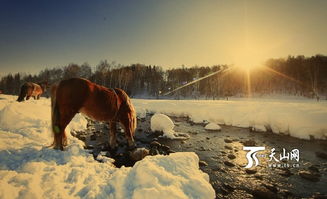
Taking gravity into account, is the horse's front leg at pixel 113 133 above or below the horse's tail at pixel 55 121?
below

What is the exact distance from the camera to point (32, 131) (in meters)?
7.11

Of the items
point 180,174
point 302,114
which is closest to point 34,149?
point 180,174

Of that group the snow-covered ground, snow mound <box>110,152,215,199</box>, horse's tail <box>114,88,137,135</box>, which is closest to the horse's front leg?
horse's tail <box>114,88,137,135</box>

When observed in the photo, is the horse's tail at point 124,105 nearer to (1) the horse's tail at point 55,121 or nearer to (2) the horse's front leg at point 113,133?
(2) the horse's front leg at point 113,133

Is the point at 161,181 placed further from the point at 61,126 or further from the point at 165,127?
the point at 165,127

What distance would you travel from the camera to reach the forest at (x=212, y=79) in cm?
5780

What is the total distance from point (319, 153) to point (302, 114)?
762cm

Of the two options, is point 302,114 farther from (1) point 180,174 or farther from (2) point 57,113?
(2) point 57,113
